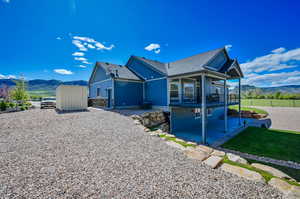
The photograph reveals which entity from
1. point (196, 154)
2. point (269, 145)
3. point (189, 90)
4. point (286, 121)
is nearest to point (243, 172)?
point (196, 154)

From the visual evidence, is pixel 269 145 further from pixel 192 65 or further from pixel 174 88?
pixel 192 65

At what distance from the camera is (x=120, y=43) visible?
1400cm

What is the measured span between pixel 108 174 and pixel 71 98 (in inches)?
427

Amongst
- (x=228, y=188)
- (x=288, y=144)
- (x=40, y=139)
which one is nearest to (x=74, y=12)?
(x=40, y=139)

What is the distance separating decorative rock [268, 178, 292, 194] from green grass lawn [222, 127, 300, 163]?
5.16m

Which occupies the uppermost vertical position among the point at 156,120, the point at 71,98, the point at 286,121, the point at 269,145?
the point at 71,98

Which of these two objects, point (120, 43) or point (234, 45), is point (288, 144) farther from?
point (120, 43)

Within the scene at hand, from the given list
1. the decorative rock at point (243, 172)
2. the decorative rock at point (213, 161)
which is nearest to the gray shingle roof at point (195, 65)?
the decorative rock at point (213, 161)

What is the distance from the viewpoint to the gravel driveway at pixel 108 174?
1.92m

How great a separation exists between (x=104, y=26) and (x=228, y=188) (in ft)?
46.1

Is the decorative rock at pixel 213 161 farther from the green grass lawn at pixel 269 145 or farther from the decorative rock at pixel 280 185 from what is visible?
the green grass lawn at pixel 269 145

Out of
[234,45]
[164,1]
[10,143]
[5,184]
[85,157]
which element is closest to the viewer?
[5,184]

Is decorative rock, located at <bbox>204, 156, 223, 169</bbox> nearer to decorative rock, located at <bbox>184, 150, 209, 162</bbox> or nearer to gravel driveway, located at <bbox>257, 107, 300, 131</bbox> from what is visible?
decorative rock, located at <bbox>184, 150, 209, 162</bbox>

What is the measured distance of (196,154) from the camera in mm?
3385
